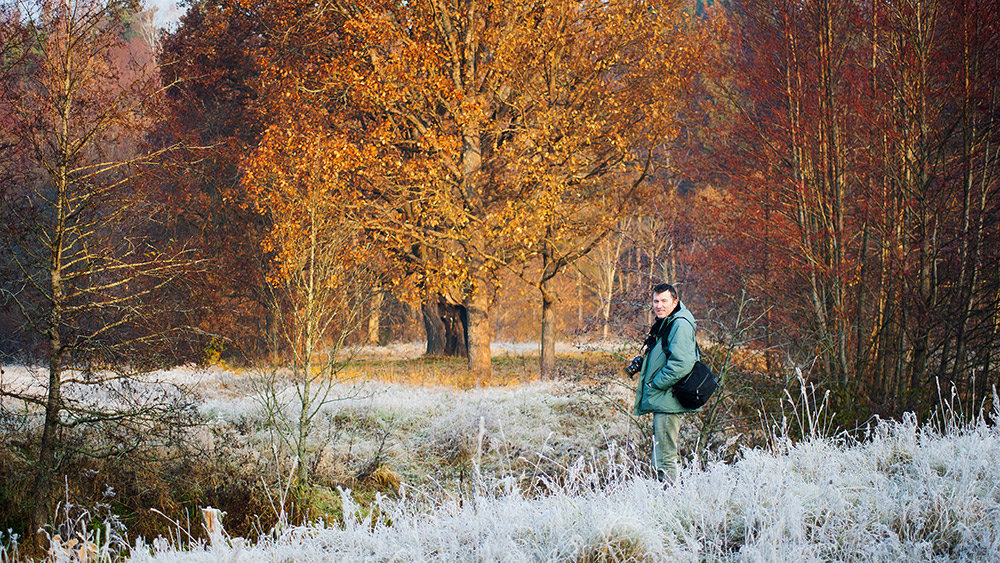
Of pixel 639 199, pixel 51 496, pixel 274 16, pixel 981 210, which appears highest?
pixel 274 16

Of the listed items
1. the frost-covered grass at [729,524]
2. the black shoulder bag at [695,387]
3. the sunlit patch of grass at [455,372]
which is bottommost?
the sunlit patch of grass at [455,372]

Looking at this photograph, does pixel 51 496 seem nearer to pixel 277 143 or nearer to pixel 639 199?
pixel 277 143

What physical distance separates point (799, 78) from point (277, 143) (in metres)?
9.90

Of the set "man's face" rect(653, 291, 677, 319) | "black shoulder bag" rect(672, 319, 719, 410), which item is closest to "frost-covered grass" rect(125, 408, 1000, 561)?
"black shoulder bag" rect(672, 319, 719, 410)

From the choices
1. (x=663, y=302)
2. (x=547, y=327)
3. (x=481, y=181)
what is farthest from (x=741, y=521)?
(x=481, y=181)

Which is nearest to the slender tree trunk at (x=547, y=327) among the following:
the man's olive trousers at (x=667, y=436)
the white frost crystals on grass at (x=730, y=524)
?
the man's olive trousers at (x=667, y=436)

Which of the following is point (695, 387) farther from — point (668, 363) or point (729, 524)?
point (729, 524)

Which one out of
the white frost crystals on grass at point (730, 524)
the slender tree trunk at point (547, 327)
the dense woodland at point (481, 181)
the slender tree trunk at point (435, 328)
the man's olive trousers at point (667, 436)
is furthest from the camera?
the slender tree trunk at point (435, 328)

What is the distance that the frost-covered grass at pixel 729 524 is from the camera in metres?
3.62

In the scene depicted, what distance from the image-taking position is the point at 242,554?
3.91m

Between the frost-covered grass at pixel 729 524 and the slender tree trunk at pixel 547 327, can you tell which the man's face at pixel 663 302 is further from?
the slender tree trunk at pixel 547 327

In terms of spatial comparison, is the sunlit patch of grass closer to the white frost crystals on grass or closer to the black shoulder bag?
the black shoulder bag

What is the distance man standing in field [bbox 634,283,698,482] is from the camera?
583 cm

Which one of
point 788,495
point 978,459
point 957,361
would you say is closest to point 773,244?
point 957,361
